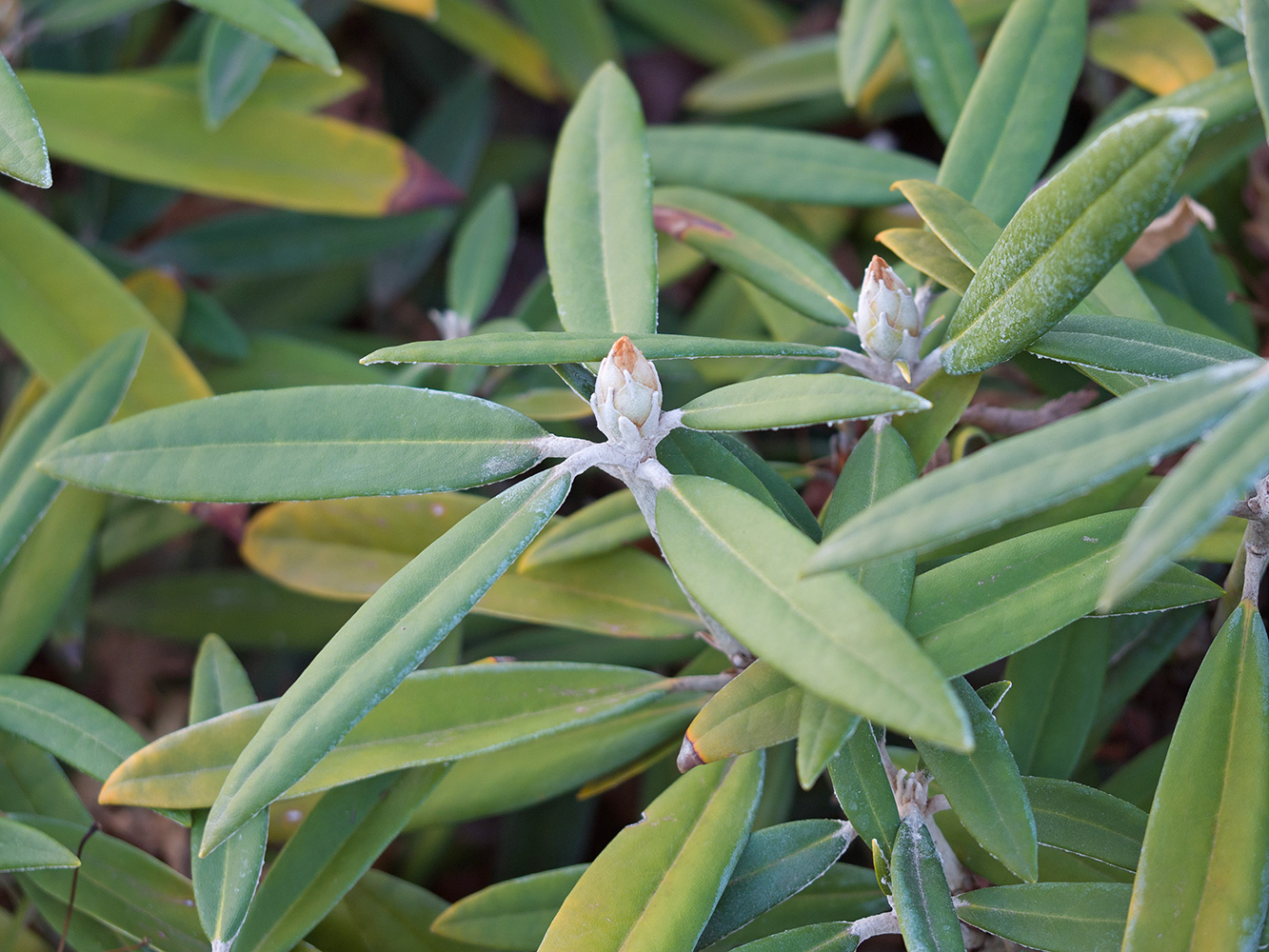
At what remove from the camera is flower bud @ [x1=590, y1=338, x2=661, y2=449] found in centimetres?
55

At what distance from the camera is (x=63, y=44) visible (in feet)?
4.68

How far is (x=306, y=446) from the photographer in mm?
593

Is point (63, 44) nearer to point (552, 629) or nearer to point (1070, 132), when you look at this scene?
point (552, 629)

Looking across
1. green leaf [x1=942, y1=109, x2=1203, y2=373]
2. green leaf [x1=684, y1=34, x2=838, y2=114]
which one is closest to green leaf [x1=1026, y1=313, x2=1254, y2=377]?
green leaf [x1=942, y1=109, x2=1203, y2=373]

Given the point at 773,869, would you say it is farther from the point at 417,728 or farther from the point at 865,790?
the point at 417,728

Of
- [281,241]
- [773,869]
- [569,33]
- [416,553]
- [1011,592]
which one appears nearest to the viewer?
[1011,592]

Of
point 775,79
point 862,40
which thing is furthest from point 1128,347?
point 775,79

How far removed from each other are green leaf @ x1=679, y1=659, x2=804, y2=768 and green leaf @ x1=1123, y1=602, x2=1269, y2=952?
23 cm

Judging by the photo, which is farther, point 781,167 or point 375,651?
point 781,167

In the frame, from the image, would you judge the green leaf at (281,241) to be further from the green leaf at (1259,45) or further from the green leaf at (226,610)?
the green leaf at (1259,45)

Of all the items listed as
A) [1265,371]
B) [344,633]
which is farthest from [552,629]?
[1265,371]

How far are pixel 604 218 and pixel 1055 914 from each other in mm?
604

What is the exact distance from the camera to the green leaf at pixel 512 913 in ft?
2.44

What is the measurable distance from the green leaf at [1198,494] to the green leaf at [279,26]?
2.54ft
